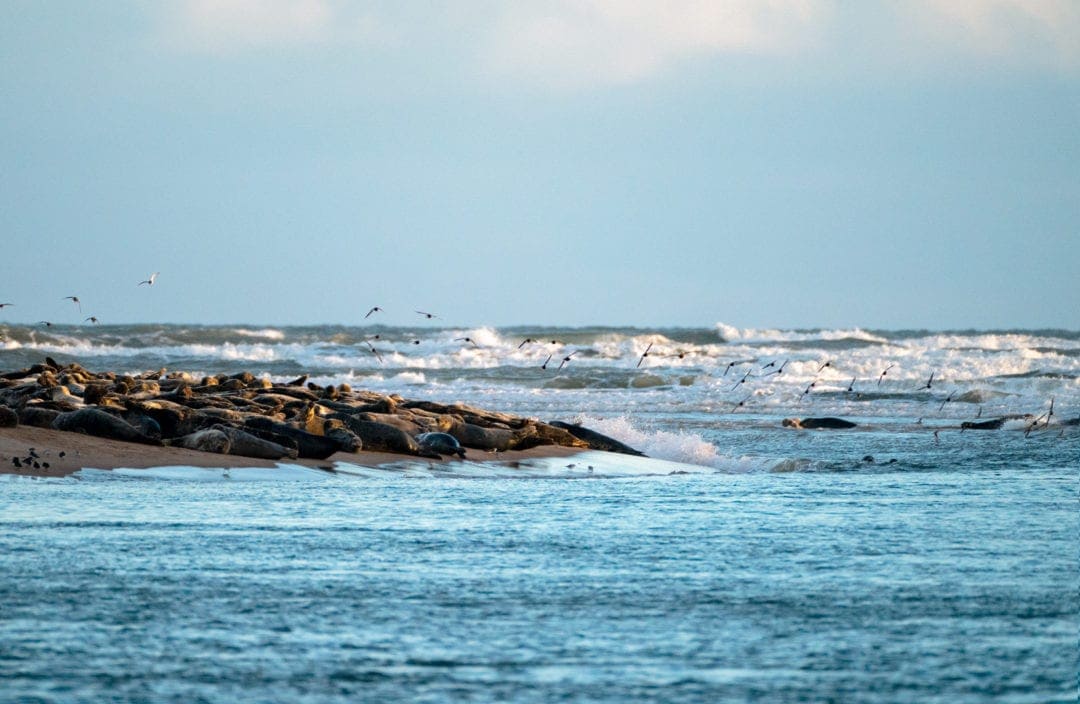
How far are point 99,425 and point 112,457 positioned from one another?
1.09 m

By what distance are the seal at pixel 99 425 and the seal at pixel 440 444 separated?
109 inches

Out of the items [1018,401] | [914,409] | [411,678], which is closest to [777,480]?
[411,678]

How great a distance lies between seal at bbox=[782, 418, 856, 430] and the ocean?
4.67 meters

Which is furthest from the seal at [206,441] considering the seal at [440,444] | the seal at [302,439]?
the seal at [440,444]

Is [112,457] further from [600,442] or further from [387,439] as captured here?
[600,442]

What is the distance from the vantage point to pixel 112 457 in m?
11.6

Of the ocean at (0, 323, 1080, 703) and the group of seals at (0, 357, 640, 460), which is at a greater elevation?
the group of seals at (0, 357, 640, 460)

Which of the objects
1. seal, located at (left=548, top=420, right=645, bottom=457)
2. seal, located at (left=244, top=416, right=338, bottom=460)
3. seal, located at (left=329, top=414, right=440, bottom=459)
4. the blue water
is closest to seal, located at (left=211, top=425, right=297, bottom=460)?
seal, located at (left=244, top=416, right=338, bottom=460)

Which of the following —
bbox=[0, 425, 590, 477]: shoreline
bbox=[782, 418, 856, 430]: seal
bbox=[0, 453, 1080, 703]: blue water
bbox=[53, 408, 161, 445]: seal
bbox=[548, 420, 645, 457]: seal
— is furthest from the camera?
bbox=[782, 418, 856, 430]: seal

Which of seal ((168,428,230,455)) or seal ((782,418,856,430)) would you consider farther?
seal ((782,418,856,430))

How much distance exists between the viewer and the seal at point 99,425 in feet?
41.0

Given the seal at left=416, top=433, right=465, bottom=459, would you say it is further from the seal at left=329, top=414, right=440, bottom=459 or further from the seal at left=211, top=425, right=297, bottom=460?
the seal at left=211, top=425, right=297, bottom=460

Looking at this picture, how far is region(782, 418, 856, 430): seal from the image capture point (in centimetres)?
2002

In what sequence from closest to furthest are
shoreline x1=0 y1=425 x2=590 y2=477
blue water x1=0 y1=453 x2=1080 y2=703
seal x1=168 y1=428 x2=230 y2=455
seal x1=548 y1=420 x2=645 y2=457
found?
blue water x1=0 y1=453 x2=1080 y2=703
shoreline x1=0 y1=425 x2=590 y2=477
seal x1=168 y1=428 x2=230 y2=455
seal x1=548 y1=420 x2=645 y2=457
